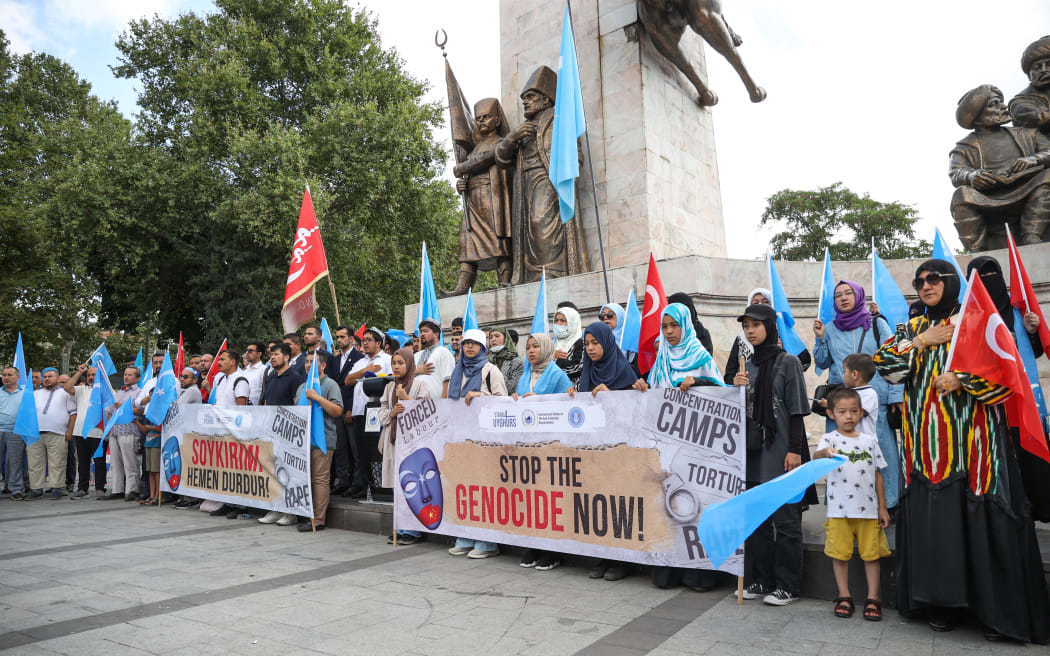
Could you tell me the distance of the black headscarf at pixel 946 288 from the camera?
3.82 meters

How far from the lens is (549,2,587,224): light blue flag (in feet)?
27.3

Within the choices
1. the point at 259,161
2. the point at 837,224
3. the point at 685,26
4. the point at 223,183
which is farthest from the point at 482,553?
the point at 837,224

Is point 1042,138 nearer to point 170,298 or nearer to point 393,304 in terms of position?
point 393,304

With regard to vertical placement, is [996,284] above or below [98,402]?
above

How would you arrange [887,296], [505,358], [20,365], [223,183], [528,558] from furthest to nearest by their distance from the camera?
[223,183]
[20,365]
[505,358]
[887,296]
[528,558]

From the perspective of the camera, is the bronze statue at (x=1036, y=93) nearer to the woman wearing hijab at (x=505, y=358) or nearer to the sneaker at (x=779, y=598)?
the woman wearing hijab at (x=505, y=358)

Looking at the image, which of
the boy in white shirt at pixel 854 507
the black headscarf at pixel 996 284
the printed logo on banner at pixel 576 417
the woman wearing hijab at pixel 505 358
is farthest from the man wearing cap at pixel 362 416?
the black headscarf at pixel 996 284

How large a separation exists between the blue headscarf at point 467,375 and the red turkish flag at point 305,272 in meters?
3.96

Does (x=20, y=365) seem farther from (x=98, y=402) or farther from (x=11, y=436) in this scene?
(x=98, y=402)

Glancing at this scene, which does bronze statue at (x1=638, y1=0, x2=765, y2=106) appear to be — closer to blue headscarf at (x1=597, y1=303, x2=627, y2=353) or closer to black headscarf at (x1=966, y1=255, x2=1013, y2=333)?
blue headscarf at (x1=597, y1=303, x2=627, y2=353)

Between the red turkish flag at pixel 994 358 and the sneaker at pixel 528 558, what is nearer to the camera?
the red turkish flag at pixel 994 358

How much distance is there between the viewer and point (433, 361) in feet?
23.5

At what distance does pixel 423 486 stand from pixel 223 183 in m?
18.0

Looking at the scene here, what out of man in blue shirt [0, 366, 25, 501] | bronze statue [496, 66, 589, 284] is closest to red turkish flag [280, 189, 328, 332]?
bronze statue [496, 66, 589, 284]
